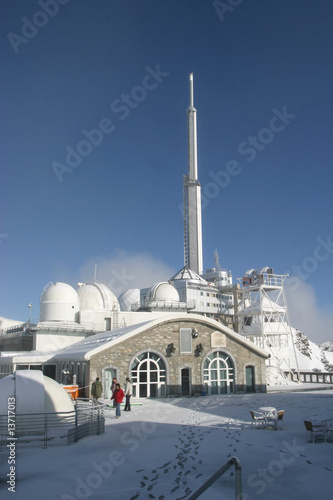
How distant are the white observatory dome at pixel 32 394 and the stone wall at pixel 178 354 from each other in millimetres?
9821

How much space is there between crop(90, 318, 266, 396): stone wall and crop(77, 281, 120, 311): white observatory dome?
18.8 meters

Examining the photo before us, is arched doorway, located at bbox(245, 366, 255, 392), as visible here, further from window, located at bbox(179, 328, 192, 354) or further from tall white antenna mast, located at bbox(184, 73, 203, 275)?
tall white antenna mast, located at bbox(184, 73, 203, 275)

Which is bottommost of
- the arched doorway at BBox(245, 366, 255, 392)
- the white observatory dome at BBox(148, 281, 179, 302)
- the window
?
the arched doorway at BBox(245, 366, 255, 392)

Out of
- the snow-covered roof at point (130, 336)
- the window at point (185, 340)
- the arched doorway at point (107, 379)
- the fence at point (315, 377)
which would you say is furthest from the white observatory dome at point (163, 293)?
the arched doorway at point (107, 379)

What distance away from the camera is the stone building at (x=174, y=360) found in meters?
23.3

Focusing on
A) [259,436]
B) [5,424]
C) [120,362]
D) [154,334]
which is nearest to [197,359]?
[154,334]

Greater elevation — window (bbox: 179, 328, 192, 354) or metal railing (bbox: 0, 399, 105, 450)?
window (bbox: 179, 328, 192, 354)

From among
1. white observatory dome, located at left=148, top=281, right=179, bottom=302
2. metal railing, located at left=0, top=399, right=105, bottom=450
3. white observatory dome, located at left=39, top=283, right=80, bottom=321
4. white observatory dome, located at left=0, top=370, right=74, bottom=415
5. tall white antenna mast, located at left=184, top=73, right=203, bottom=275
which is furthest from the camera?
tall white antenna mast, located at left=184, top=73, right=203, bottom=275

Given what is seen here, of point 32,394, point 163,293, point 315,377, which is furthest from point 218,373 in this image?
point 163,293

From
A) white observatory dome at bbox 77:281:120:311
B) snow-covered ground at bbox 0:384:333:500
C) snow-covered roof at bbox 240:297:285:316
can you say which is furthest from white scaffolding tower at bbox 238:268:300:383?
snow-covered ground at bbox 0:384:333:500

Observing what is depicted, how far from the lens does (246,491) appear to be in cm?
776

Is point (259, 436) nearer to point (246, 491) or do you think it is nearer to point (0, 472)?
point (246, 491)

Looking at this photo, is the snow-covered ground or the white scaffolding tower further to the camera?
the white scaffolding tower

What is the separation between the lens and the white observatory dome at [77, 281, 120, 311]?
140ft
